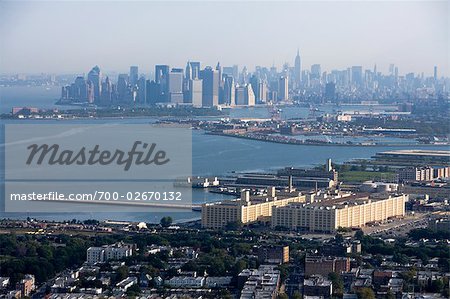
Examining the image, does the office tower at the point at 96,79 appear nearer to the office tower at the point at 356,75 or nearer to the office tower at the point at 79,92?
the office tower at the point at 79,92

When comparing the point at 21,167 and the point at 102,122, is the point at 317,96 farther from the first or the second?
the point at 21,167

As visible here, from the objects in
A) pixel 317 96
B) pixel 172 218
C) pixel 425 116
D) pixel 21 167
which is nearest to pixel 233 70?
pixel 317 96

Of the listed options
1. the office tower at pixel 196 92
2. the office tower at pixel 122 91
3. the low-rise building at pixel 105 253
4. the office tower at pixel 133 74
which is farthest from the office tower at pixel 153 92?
→ the low-rise building at pixel 105 253

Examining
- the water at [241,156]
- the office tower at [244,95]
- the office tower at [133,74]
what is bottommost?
the water at [241,156]

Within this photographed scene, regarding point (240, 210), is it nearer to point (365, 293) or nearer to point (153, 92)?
point (365, 293)

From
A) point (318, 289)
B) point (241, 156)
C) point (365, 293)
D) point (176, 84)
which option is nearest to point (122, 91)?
point (176, 84)

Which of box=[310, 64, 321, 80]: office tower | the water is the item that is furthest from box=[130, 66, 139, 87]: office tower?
the water

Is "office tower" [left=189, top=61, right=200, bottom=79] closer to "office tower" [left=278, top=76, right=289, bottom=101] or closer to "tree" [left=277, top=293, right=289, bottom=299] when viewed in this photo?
"office tower" [left=278, top=76, right=289, bottom=101]
